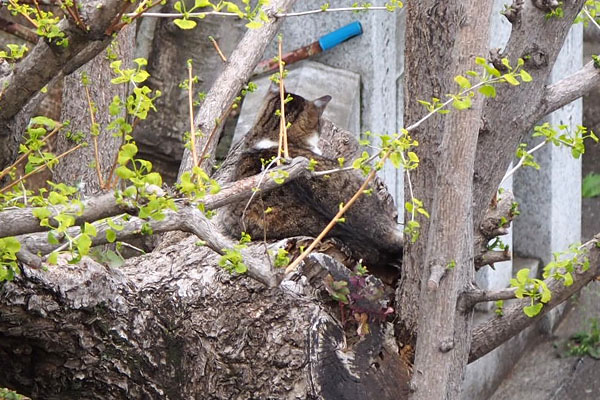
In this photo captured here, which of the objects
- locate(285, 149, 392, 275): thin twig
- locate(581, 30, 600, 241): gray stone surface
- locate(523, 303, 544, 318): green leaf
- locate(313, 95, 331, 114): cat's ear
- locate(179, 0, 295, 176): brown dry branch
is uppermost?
locate(179, 0, 295, 176): brown dry branch

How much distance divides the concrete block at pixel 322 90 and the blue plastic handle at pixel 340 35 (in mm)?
107

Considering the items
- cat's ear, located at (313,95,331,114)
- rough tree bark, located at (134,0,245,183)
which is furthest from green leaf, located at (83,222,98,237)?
rough tree bark, located at (134,0,245,183)

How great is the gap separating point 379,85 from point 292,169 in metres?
2.44

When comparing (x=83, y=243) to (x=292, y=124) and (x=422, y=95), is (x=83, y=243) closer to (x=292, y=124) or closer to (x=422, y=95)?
(x=422, y=95)

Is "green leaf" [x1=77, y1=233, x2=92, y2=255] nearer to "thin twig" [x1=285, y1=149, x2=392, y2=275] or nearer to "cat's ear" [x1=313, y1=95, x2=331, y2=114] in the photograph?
"thin twig" [x1=285, y1=149, x2=392, y2=275]

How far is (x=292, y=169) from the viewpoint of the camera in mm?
1912

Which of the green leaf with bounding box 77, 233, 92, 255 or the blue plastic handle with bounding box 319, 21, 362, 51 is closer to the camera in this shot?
the green leaf with bounding box 77, 233, 92, 255

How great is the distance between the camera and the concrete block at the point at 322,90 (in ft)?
13.1

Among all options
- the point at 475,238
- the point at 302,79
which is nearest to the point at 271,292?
the point at 475,238

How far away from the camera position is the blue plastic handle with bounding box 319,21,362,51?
419 centimetres

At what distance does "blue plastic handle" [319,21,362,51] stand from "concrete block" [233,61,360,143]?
0.11 meters

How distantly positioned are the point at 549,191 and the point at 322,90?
163 centimetres

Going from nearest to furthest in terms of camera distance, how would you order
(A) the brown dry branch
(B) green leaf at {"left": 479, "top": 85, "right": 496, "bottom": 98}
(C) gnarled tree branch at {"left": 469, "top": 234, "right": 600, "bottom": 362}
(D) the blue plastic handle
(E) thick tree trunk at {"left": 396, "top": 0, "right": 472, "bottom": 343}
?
(B) green leaf at {"left": 479, "top": 85, "right": 496, "bottom": 98} → (C) gnarled tree branch at {"left": 469, "top": 234, "right": 600, "bottom": 362} → (E) thick tree trunk at {"left": 396, "top": 0, "right": 472, "bottom": 343} → (A) the brown dry branch → (D) the blue plastic handle

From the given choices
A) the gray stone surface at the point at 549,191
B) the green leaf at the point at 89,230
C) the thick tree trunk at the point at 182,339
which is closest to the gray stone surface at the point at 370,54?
the gray stone surface at the point at 549,191
